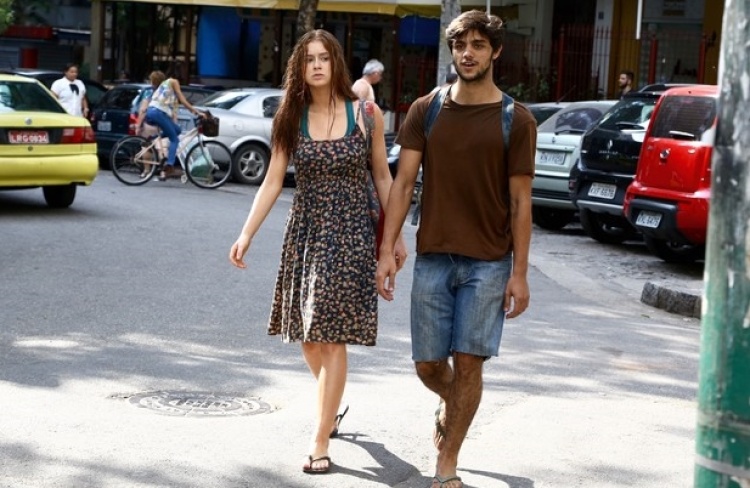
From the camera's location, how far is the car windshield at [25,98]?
15.3 meters

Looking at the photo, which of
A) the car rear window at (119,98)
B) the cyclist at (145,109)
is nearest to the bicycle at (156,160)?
the cyclist at (145,109)

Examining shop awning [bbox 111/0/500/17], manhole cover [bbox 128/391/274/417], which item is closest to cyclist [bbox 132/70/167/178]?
shop awning [bbox 111/0/500/17]

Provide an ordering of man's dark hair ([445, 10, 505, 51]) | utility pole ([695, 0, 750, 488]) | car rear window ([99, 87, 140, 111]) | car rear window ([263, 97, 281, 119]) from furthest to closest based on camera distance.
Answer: car rear window ([99, 87, 140, 111]), car rear window ([263, 97, 281, 119]), man's dark hair ([445, 10, 505, 51]), utility pole ([695, 0, 750, 488])

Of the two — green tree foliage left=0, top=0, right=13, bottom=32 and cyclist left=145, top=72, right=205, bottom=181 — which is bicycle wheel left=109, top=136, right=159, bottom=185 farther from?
green tree foliage left=0, top=0, right=13, bottom=32

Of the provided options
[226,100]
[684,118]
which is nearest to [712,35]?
[226,100]

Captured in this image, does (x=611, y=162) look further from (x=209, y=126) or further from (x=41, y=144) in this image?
(x=209, y=126)

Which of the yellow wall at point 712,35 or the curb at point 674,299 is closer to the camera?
the curb at point 674,299

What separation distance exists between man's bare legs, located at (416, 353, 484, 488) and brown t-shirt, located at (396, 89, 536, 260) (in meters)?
0.44

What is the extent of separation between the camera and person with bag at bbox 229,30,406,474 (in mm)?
6066

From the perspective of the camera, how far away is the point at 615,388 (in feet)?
26.3

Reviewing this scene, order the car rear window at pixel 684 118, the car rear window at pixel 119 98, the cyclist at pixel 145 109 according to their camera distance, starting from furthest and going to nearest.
A: the car rear window at pixel 119 98 → the cyclist at pixel 145 109 → the car rear window at pixel 684 118

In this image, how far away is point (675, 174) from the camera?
1342cm

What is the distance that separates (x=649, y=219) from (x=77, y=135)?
20.6 feet

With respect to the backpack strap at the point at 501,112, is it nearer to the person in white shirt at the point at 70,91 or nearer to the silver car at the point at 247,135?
the silver car at the point at 247,135
